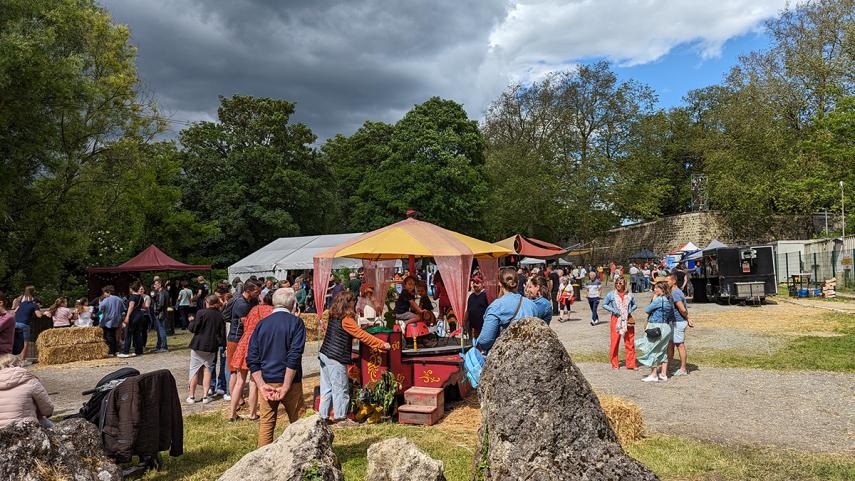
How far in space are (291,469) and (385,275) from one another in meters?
10.5

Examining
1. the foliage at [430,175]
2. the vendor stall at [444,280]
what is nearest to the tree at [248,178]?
the foliage at [430,175]

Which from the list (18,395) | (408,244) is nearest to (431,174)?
(408,244)

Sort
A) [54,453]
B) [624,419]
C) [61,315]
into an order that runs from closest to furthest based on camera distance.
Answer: [54,453] < [624,419] < [61,315]

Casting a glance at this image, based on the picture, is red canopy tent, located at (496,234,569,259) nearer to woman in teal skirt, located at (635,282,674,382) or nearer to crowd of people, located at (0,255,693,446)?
crowd of people, located at (0,255,693,446)

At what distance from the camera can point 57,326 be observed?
14.2 metres

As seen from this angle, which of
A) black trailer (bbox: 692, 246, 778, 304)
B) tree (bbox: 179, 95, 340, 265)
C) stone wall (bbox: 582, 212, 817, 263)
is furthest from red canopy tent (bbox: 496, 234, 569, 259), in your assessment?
stone wall (bbox: 582, 212, 817, 263)

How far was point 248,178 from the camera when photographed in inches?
1464

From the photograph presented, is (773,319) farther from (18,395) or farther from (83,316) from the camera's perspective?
(83,316)

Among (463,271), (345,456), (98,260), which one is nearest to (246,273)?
(98,260)

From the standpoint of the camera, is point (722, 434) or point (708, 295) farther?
point (708, 295)

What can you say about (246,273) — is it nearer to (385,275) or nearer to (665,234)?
(385,275)

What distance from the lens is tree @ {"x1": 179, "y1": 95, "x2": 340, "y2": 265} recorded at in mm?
36312

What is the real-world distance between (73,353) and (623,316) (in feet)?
40.8

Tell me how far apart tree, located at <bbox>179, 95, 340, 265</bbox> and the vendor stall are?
27474 millimetres
